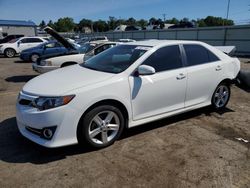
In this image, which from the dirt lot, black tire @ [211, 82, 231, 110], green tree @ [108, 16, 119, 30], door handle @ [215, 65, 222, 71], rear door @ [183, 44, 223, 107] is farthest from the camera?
green tree @ [108, 16, 119, 30]

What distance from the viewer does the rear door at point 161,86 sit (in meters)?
3.95

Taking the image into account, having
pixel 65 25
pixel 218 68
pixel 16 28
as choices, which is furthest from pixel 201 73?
pixel 65 25

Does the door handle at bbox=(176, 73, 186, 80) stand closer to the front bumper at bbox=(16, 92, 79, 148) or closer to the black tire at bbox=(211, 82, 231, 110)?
the black tire at bbox=(211, 82, 231, 110)

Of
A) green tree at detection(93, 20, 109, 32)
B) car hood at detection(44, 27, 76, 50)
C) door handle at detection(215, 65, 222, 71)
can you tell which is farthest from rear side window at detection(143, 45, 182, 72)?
green tree at detection(93, 20, 109, 32)

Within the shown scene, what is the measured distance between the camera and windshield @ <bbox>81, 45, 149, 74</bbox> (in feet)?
13.6

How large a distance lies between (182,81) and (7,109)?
4005 mm

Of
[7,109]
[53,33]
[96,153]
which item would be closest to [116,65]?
[96,153]

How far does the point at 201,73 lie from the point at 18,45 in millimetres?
18741

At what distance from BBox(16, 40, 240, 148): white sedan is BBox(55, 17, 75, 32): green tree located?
118 metres

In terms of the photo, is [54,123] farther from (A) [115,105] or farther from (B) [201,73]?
(B) [201,73]

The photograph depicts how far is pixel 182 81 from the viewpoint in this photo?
14.6ft

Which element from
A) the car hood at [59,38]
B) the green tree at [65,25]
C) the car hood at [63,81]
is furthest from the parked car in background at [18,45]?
the green tree at [65,25]

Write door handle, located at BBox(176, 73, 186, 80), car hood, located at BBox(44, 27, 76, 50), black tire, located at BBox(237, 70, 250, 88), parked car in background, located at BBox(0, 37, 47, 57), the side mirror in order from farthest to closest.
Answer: parked car in background, located at BBox(0, 37, 47, 57) → car hood, located at BBox(44, 27, 76, 50) → black tire, located at BBox(237, 70, 250, 88) → door handle, located at BBox(176, 73, 186, 80) → the side mirror

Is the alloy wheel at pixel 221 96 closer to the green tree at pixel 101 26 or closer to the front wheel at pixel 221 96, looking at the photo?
the front wheel at pixel 221 96
